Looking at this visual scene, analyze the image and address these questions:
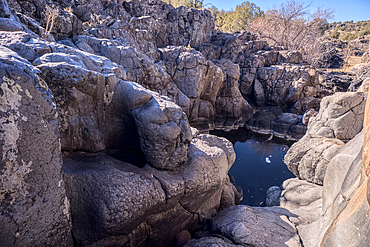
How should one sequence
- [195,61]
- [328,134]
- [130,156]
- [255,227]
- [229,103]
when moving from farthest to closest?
[229,103], [195,61], [328,134], [130,156], [255,227]

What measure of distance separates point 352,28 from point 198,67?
3191 centimetres

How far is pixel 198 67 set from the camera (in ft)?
35.2

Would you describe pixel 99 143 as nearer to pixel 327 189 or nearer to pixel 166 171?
pixel 166 171

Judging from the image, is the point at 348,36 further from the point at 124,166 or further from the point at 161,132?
the point at 124,166

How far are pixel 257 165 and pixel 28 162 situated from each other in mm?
7834

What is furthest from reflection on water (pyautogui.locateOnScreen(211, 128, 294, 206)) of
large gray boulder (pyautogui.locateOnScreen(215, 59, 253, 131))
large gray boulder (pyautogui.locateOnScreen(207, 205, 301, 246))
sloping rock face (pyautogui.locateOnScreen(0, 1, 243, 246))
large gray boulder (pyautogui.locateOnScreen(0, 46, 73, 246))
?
large gray boulder (pyautogui.locateOnScreen(0, 46, 73, 246))

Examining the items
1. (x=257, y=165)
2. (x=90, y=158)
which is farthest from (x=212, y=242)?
(x=257, y=165)

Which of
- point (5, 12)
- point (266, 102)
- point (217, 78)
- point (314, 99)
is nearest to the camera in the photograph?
point (5, 12)

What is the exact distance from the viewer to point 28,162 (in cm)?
175

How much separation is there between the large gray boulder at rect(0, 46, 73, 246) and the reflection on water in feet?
17.6

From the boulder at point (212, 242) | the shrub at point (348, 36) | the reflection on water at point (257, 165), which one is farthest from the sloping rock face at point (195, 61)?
the shrub at point (348, 36)

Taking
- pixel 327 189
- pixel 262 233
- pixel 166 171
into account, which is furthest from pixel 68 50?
pixel 327 189

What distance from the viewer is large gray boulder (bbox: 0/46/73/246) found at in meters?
1.63

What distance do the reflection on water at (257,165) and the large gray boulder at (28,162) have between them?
537 cm
